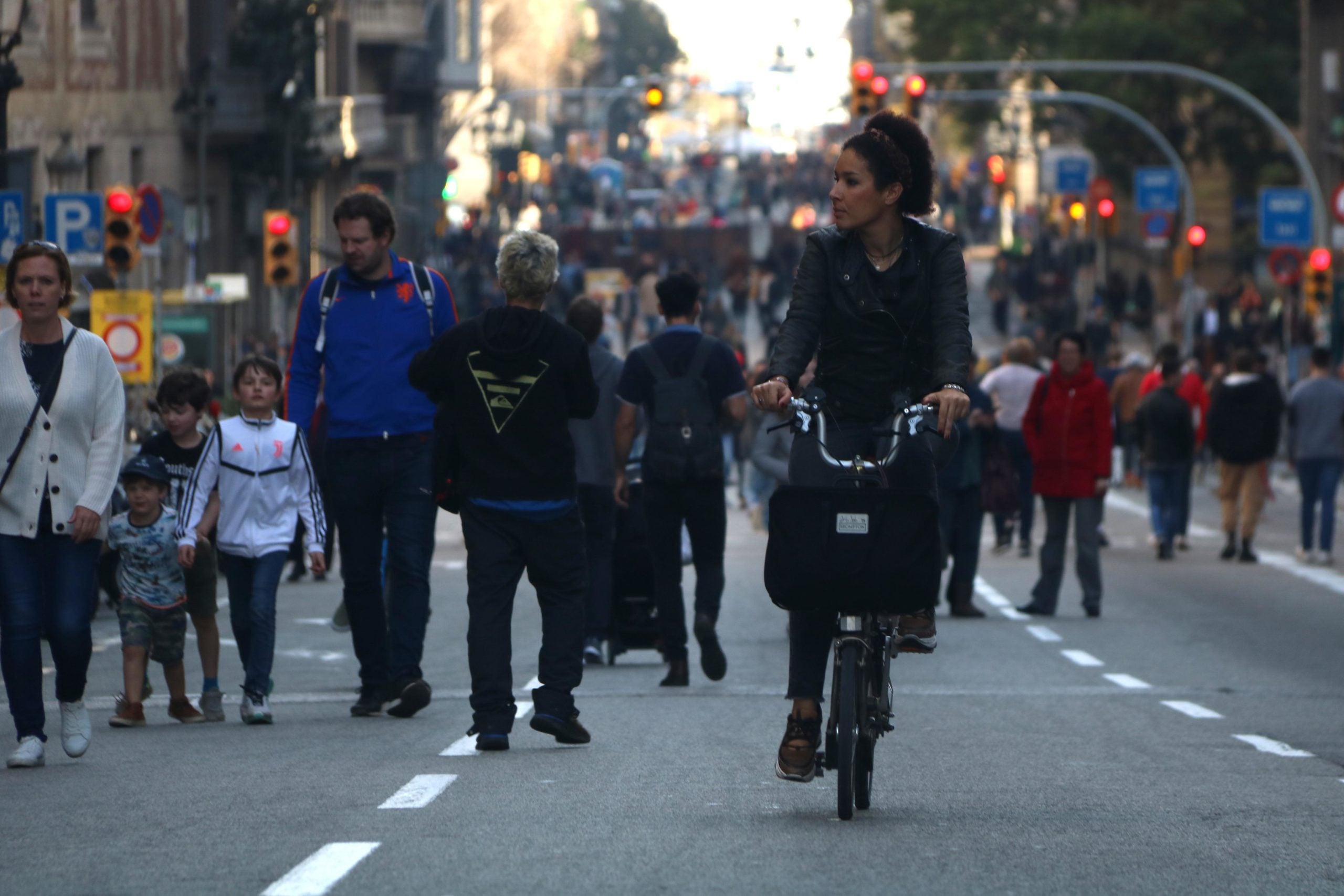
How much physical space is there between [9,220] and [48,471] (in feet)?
38.7

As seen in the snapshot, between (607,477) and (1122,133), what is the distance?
45.4 m

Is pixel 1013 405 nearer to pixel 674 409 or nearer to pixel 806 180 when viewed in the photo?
pixel 674 409

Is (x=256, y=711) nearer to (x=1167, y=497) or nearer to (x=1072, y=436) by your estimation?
(x=1072, y=436)

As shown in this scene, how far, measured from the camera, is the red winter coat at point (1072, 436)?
1733 cm

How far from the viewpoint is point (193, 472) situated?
10797mm

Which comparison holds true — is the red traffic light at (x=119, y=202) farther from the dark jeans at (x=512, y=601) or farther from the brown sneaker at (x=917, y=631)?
the brown sneaker at (x=917, y=631)

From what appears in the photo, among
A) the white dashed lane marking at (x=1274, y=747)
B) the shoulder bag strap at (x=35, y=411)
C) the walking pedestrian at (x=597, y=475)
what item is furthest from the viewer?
the walking pedestrian at (x=597, y=475)

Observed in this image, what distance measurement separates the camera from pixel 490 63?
323ft

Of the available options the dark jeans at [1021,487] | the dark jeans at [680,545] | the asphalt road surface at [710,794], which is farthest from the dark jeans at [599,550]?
the dark jeans at [1021,487]

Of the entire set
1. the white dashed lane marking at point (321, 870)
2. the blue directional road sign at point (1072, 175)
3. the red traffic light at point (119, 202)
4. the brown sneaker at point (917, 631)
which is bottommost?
the white dashed lane marking at point (321, 870)

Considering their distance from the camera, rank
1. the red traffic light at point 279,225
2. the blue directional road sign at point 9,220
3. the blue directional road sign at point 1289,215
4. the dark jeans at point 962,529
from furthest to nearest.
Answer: the blue directional road sign at point 1289,215 < the red traffic light at point 279,225 < the blue directional road sign at point 9,220 < the dark jeans at point 962,529

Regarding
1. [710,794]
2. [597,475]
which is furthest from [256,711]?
[710,794]

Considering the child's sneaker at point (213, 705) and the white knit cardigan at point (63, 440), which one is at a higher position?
the white knit cardigan at point (63, 440)

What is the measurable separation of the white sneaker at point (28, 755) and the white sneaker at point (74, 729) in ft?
0.30
